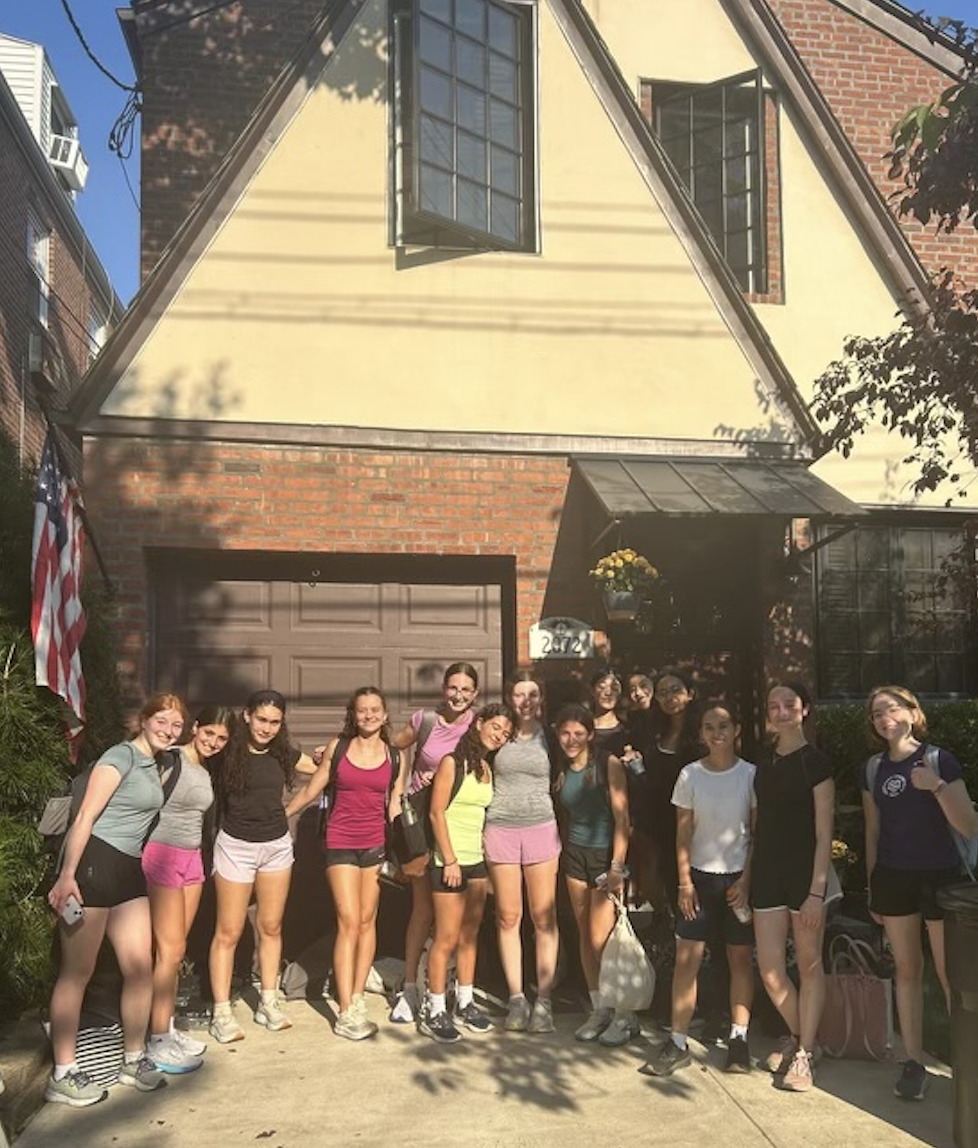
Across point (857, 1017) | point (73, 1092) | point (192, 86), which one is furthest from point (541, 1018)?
point (192, 86)

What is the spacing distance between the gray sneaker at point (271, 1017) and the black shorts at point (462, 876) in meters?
1.09

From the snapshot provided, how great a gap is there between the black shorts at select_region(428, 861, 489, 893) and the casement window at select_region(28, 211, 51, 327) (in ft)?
39.9

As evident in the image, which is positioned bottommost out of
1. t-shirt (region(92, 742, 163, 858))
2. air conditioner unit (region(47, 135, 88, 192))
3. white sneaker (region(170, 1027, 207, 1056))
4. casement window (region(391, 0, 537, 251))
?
white sneaker (region(170, 1027, 207, 1056))

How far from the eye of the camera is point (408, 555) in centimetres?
849

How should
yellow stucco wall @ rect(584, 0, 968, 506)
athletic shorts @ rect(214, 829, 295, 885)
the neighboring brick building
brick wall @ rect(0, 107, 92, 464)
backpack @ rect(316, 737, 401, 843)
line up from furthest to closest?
the neighboring brick building
brick wall @ rect(0, 107, 92, 464)
yellow stucco wall @ rect(584, 0, 968, 506)
backpack @ rect(316, 737, 401, 843)
athletic shorts @ rect(214, 829, 295, 885)

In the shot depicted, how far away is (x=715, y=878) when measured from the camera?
5.62 meters

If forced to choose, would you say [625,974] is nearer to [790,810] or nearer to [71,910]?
[790,810]

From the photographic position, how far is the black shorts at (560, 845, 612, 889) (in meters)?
6.17

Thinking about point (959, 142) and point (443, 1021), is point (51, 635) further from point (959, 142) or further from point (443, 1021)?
point (959, 142)

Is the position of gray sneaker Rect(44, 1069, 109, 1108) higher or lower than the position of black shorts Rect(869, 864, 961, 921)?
lower

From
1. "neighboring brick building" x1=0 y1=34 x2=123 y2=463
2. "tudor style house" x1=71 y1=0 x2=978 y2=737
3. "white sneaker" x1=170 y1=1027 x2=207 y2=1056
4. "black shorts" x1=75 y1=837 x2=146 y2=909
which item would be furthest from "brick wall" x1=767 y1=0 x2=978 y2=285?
"white sneaker" x1=170 y1=1027 x2=207 y2=1056

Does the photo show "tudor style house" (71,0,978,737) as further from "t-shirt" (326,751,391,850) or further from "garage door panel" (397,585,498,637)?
"t-shirt" (326,751,391,850)

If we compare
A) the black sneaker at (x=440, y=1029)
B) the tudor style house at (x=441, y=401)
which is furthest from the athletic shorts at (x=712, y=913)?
the tudor style house at (x=441, y=401)

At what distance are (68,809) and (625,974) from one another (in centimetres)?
291
